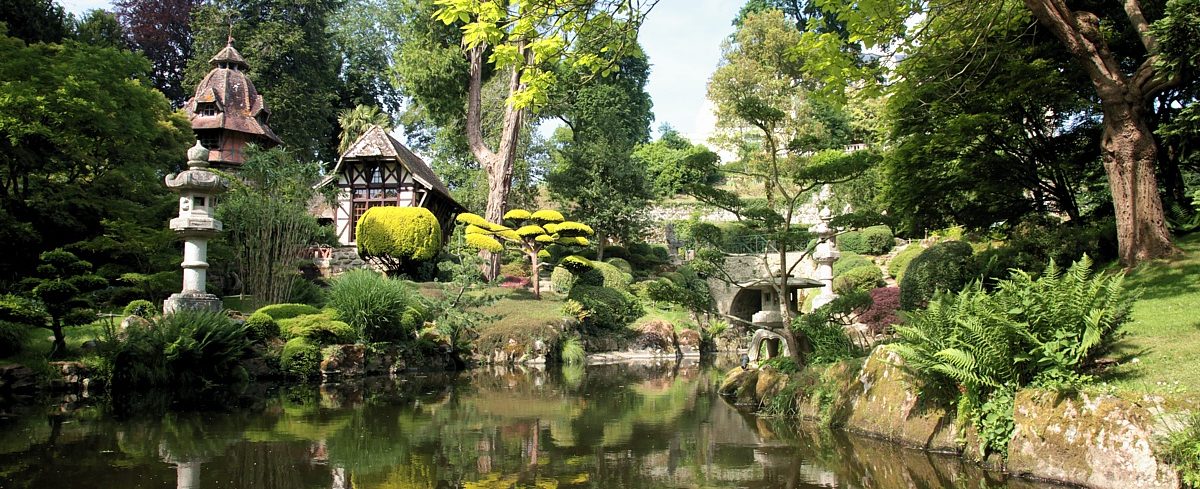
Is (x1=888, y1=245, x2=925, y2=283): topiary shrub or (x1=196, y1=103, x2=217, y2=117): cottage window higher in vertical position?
(x1=196, y1=103, x2=217, y2=117): cottage window

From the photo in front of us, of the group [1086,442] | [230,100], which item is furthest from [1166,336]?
[230,100]

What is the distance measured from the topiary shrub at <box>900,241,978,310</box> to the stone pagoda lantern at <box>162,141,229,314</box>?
12.8 meters

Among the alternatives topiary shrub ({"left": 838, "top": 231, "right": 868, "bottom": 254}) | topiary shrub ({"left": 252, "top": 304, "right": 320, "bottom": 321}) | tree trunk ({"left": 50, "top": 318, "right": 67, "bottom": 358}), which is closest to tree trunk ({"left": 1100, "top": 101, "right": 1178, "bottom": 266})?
topiary shrub ({"left": 252, "top": 304, "right": 320, "bottom": 321})

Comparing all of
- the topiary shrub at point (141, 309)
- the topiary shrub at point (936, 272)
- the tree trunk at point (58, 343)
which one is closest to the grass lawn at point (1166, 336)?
the topiary shrub at point (936, 272)

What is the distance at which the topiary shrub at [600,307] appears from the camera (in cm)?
2158

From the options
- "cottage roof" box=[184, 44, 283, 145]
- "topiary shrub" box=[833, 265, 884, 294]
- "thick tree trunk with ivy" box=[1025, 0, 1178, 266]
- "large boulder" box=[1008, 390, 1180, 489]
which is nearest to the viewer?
"large boulder" box=[1008, 390, 1180, 489]

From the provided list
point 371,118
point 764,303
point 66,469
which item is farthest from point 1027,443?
point 371,118

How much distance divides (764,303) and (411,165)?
573 inches

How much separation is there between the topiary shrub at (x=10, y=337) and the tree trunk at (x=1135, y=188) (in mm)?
15770

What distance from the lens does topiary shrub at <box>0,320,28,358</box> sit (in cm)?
1059

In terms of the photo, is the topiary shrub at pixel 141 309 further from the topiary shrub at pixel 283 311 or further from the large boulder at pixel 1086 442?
the large boulder at pixel 1086 442

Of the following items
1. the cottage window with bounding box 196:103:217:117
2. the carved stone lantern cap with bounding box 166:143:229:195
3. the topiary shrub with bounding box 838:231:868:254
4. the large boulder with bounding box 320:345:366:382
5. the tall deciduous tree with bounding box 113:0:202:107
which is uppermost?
the tall deciduous tree with bounding box 113:0:202:107

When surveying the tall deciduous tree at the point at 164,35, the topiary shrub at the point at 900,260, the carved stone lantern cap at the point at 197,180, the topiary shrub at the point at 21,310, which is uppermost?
the tall deciduous tree at the point at 164,35

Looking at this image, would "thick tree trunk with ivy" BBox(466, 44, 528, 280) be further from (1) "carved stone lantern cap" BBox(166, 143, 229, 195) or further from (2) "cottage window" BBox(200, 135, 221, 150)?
(2) "cottage window" BBox(200, 135, 221, 150)
